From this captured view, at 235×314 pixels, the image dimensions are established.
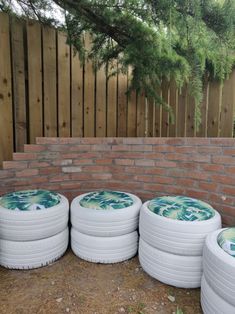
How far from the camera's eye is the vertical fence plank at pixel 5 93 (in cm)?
212

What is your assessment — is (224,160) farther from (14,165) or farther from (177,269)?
(14,165)

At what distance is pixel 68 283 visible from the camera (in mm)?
1750

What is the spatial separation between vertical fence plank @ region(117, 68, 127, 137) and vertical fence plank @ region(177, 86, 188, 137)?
0.64 meters

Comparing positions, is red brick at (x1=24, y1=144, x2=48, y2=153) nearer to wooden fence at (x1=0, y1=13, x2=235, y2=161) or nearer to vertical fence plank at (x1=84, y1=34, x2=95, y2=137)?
wooden fence at (x1=0, y1=13, x2=235, y2=161)

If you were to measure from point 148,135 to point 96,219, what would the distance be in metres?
1.40

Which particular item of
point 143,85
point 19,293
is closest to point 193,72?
point 143,85

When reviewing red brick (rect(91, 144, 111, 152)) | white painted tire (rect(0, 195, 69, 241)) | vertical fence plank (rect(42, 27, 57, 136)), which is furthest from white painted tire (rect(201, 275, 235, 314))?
vertical fence plank (rect(42, 27, 57, 136))

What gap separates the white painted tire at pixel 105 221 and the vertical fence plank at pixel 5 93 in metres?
0.94

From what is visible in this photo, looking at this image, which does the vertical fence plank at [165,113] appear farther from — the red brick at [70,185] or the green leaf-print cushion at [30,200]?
the green leaf-print cushion at [30,200]

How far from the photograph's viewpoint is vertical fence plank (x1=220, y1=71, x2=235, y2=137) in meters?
2.39

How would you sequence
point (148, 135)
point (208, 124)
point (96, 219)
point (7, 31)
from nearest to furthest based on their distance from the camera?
point (96, 219)
point (7, 31)
point (208, 124)
point (148, 135)

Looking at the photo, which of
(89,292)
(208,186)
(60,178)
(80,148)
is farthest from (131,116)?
(89,292)

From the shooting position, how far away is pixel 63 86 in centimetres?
244

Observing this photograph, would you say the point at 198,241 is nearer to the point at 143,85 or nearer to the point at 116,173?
the point at 116,173
